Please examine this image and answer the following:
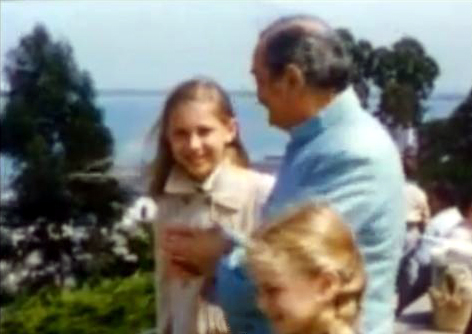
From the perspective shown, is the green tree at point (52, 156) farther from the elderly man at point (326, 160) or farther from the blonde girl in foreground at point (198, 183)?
the elderly man at point (326, 160)

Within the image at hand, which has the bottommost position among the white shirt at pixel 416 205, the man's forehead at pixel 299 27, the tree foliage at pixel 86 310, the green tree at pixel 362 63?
the tree foliage at pixel 86 310

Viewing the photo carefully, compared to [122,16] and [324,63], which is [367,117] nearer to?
A: [324,63]

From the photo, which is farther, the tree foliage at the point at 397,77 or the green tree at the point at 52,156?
the green tree at the point at 52,156

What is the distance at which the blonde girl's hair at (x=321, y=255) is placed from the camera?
3.10 m

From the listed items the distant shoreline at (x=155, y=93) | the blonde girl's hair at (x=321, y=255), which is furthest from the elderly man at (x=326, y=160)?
the distant shoreline at (x=155, y=93)

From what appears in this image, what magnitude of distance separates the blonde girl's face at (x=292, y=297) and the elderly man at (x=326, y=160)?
20cm

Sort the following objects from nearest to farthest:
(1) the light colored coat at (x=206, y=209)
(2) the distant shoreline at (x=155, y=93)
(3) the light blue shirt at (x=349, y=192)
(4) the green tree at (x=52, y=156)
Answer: (3) the light blue shirt at (x=349, y=192), (1) the light colored coat at (x=206, y=209), (2) the distant shoreline at (x=155, y=93), (4) the green tree at (x=52, y=156)

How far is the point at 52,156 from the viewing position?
4.93m

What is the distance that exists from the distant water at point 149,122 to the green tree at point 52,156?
64 mm

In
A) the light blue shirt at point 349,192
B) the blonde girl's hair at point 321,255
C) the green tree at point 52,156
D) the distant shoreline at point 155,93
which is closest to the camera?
the blonde girl's hair at point 321,255

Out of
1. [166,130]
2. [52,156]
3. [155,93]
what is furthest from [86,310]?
[166,130]

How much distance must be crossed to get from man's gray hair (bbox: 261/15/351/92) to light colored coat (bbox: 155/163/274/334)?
437mm

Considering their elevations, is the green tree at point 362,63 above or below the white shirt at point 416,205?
above

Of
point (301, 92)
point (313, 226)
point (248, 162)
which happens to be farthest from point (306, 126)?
point (248, 162)
